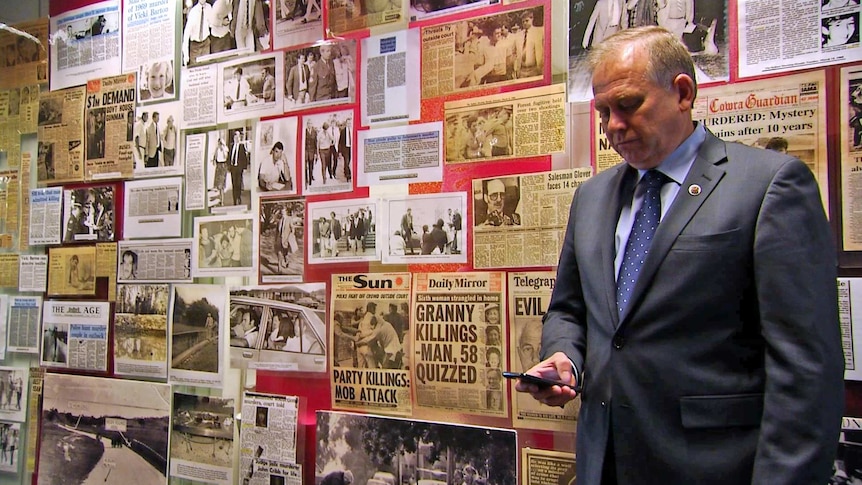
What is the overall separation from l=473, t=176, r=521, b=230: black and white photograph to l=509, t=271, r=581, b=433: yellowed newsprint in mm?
141

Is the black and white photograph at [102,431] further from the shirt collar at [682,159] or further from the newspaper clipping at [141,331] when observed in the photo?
the shirt collar at [682,159]

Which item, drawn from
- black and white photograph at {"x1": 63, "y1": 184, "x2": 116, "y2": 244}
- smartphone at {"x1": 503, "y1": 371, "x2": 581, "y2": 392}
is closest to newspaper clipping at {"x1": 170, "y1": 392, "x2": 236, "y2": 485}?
black and white photograph at {"x1": 63, "y1": 184, "x2": 116, "y2": 244}

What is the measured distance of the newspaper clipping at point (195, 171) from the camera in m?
2.13

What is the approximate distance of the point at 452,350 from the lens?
1730mm

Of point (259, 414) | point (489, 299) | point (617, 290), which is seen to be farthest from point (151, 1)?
point (617, 290)

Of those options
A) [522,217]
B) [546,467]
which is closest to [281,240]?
[522,217]

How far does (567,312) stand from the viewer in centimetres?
135

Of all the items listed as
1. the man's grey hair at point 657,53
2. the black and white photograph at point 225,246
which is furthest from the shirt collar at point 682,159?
the black and white photograph at point 225,246

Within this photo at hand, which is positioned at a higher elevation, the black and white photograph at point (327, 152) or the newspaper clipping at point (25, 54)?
the newspaper clipping at point (25, 54)

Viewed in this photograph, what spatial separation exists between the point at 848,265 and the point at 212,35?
1.86 metres

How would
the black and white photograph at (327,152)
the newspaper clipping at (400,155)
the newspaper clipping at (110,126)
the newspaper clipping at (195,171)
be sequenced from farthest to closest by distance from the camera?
the newspaper clipping at (110,126) → the newspaper clipping at (195,171) → the black and white photograph at (327,152) → the newspaper clipping at (400,155)

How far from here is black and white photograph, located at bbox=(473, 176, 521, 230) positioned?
167 centimetres

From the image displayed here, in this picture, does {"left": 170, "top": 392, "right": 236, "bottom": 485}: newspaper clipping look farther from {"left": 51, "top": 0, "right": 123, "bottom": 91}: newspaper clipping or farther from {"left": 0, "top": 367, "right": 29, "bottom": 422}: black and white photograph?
{"left": 51, "top": 0, "right": 123, "bottom": 91}: newspaper clipping

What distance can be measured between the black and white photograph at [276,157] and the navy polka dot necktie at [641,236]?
1088 mm
